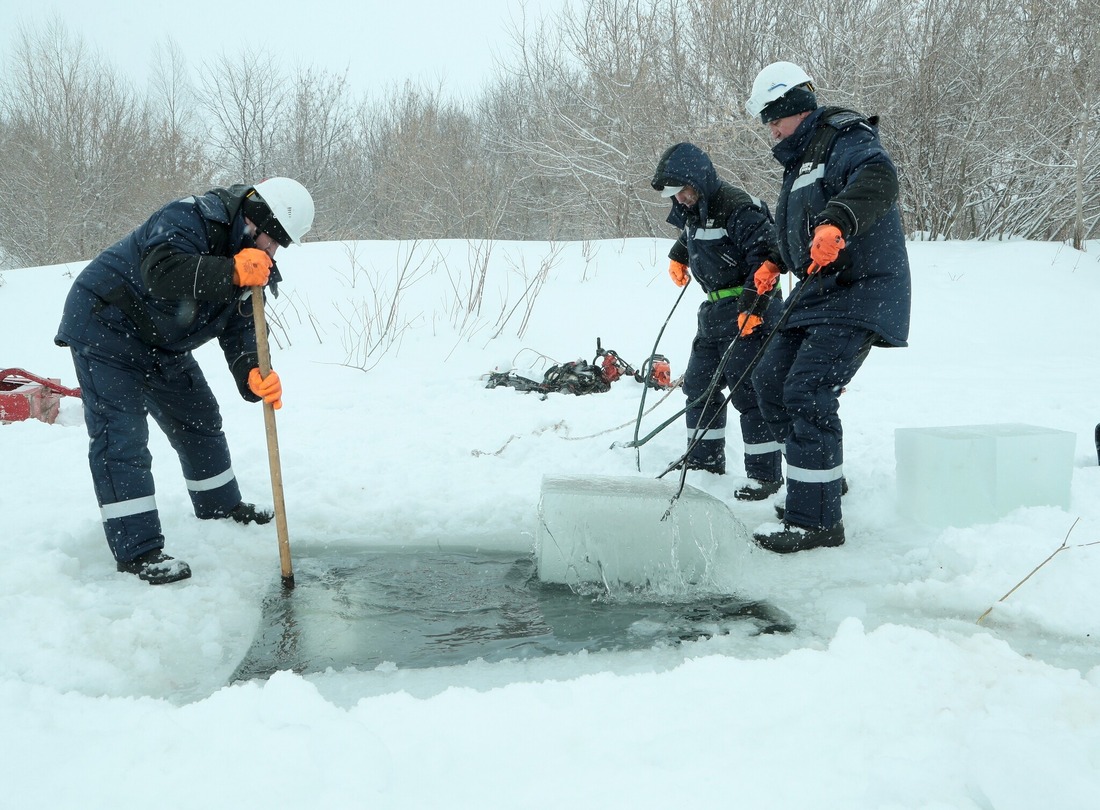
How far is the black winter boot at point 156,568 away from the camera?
3.09 metres

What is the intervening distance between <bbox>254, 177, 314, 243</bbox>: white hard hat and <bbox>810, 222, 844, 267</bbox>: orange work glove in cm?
196

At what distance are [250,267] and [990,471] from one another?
3125mm

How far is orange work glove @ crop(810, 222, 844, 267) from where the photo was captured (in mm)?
2895

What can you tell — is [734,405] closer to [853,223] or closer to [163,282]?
[853,223]

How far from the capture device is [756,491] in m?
4.10

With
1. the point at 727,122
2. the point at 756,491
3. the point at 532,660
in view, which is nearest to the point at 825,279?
the point at 756,491

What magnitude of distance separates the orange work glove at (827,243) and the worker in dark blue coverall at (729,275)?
3.08 ft

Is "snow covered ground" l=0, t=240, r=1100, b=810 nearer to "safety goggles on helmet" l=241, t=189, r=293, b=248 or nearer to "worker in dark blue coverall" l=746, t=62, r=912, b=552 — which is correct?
"worker in dark blue coverall" l=746, t=62, r=912, b=552

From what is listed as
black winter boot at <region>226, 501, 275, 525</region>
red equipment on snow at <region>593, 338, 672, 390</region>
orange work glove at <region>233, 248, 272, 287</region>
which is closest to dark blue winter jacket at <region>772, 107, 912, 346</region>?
orange work glove at <region>233, 248, 272, 287</region>

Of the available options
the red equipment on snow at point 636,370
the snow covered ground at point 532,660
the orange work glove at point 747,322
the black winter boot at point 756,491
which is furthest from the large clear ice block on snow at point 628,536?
the red equipment on snow at point 636,370

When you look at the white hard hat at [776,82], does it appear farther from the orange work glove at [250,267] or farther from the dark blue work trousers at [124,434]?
the dark blue work trousers at [124,434]

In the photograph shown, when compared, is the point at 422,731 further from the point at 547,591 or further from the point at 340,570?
the point at 340,570

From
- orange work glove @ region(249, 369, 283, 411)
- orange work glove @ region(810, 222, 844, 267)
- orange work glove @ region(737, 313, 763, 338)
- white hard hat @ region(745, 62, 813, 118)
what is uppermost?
white hard hat @ region(745, 62, 813, 118)

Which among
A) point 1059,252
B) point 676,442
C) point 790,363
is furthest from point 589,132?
point 790,363
